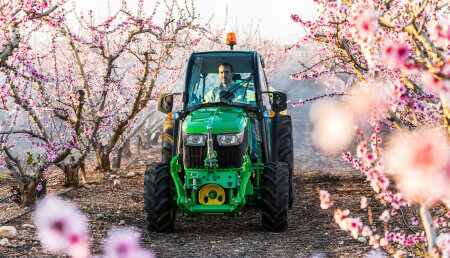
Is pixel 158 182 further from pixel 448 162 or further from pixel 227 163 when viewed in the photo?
pixel 448 162

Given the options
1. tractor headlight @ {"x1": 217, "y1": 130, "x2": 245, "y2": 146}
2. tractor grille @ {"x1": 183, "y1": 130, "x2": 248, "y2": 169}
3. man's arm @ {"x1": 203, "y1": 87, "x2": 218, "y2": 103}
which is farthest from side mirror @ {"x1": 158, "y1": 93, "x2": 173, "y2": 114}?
tractor headlight @ {"x1": 217, "y1": 130, "x2": 245, "y2": 146}

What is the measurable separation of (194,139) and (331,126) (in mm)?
19469

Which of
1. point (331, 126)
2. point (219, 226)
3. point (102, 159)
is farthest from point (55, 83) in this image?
point (331, 126)

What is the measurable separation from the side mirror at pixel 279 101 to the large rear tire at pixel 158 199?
1.66 m

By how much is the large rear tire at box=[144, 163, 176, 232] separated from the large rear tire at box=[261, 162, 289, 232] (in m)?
1.06

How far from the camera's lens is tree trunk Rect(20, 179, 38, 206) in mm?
6496

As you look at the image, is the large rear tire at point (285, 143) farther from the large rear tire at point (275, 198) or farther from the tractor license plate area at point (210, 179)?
the tractor license plate area at point (210, 179)

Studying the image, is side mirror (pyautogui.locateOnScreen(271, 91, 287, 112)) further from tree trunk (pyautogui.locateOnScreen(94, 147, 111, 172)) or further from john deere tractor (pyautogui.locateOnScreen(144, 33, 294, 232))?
tree trunk (pyautogui.locateOnScreen(94, 147, 111, 172))

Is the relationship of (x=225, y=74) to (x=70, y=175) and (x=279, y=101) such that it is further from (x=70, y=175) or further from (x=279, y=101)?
(x=70, y=175)

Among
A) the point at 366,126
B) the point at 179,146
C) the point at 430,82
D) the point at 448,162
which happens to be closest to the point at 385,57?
the point at 430,82

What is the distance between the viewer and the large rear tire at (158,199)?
17.2 ft

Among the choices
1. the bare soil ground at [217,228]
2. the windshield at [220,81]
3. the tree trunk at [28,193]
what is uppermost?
the windshield at [220,81]

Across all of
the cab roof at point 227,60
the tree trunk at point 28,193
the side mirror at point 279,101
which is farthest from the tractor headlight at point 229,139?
the tree trunk at point 28,193

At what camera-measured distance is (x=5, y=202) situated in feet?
23.1
